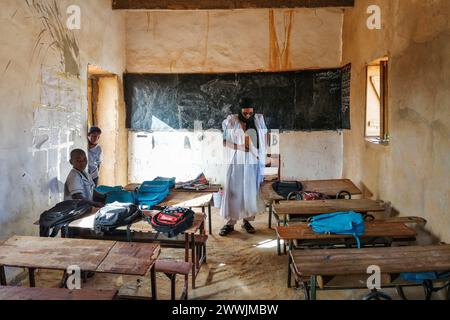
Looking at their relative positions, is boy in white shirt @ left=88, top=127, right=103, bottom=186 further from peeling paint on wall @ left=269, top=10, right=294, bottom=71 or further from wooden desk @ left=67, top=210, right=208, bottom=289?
peeling paint on wall @ left=269, top=10, right=294, bottom=71

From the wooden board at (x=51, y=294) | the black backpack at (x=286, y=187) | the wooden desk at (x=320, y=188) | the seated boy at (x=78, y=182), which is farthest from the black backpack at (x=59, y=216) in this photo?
the black backpack at (x=286, y=187)

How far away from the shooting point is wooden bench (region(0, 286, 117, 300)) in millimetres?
1881

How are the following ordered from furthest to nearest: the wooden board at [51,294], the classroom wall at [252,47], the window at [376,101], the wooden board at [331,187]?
the classroom wall at [252,47] < the wooden board at [331,187] < the window at [376,101] < the wooden board at [51,294]

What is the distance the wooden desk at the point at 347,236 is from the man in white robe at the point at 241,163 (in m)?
1.61

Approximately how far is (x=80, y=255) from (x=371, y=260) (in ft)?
6.00

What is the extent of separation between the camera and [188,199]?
3949 millimetres

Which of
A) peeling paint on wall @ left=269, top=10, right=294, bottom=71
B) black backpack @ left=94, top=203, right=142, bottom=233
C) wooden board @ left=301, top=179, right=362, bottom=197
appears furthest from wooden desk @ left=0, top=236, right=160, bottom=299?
peeling paint on wall @ left=269, top=10, right=294, bottom=71

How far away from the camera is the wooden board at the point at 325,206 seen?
11.9ft

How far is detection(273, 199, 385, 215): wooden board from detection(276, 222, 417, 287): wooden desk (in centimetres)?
35

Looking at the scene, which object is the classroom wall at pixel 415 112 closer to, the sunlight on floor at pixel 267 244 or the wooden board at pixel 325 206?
the wooden board at pixel 325 206
